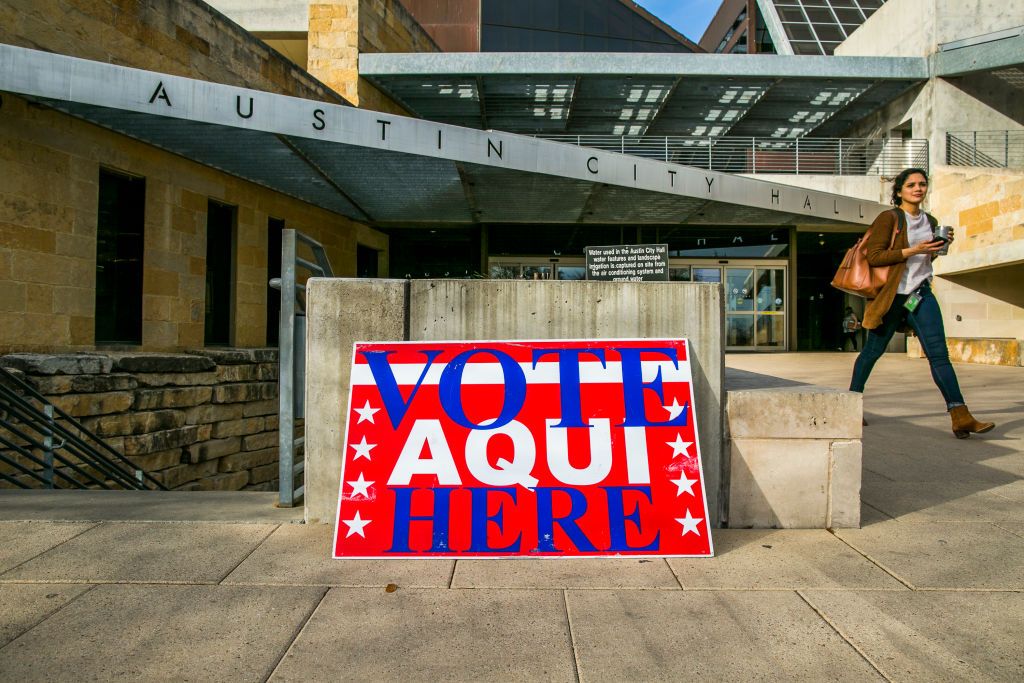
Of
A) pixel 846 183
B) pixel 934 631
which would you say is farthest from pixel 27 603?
pixel 846 183

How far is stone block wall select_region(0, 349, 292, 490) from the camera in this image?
23.3 feet

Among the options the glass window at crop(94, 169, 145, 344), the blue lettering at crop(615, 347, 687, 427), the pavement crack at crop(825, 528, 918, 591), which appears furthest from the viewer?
the glass window at crop(94, 169, 145, 344)

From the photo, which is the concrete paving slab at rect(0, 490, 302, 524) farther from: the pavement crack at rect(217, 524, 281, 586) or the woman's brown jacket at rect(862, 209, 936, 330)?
the woman's brown jacket at rect(862, 209, 936, 330)

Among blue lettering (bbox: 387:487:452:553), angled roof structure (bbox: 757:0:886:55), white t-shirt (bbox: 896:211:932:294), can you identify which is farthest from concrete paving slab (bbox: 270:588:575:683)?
angled roof structure (bbox: 757:0:886:55)

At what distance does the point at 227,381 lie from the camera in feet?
31.6

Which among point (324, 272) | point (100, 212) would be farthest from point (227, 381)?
point (324, 272)

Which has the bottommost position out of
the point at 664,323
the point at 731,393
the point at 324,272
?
the point at 731,393

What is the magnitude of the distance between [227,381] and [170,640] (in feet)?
26.9

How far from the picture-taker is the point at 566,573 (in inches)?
105

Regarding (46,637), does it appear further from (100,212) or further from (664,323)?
(100,212)

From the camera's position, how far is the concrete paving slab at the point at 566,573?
257 cm

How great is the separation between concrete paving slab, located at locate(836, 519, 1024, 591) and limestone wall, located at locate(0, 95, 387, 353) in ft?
27.7

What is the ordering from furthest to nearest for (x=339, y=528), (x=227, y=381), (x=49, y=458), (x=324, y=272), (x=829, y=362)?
(x=829, y=362) → (x=227, y=381) → (x=49, y=458) → (x=324, y=272) → (x=339, y=528)

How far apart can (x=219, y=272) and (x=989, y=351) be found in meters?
17.1
